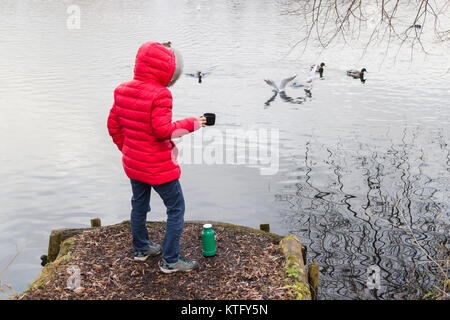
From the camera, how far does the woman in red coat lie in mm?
4473

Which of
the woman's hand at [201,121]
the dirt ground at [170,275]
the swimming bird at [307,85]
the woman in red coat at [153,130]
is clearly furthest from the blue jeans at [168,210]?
the swimming bird at [307,85]

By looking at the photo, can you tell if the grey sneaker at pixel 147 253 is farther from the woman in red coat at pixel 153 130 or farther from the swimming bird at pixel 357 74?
the swimming bird at pixel 357 74

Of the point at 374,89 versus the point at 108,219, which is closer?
→ the point at 108,219

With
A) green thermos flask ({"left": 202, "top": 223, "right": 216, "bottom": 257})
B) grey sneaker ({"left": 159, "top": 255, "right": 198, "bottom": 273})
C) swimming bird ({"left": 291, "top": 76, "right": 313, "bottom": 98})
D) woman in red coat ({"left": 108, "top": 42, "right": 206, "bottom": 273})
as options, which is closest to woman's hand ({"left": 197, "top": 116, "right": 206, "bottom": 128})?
woman in red coat ({"left": 108, "top": 42, "right": 206, "bottom": 273})

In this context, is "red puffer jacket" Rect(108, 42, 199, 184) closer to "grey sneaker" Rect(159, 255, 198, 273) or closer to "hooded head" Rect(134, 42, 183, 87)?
"hooded head" Rect(134, 42, 183, 87)

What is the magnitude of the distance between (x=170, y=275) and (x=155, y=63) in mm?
2462

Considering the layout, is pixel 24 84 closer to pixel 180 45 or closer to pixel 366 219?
pixel 180 45

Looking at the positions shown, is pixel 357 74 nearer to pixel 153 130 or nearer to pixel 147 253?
pixel 147 253

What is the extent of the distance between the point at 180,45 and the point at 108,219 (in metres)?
20.2

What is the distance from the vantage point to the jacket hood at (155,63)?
443 centimetres

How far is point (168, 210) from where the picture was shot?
4.99 m
